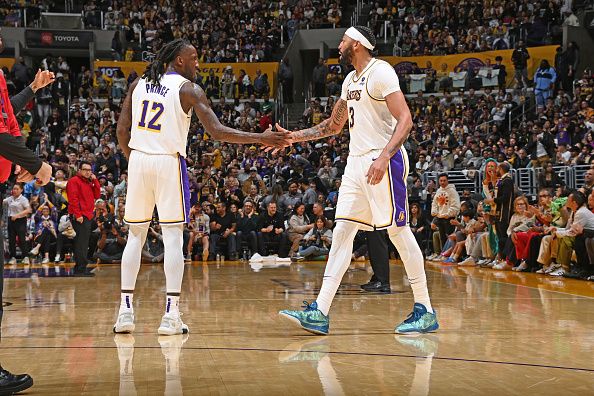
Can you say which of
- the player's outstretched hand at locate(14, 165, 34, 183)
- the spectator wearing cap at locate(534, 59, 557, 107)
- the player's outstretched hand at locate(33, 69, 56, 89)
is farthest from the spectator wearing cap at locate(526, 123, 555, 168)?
the player's outstretched hand at locate(14, 165, 34, 183)

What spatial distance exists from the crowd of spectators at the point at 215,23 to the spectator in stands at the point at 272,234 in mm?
12330

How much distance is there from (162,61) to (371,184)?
1.84 meters

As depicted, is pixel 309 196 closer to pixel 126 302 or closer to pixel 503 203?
pixel 503 203

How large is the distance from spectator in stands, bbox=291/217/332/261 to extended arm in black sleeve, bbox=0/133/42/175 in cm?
1248

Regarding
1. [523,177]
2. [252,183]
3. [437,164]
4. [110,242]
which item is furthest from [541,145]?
[110,242]

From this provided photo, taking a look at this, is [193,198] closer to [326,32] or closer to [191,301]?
[191,301]

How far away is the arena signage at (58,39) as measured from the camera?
2853 centimetres

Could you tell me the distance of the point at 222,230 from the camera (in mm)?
17281

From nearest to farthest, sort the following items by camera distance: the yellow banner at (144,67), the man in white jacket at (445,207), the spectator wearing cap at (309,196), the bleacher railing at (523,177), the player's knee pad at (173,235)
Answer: the player's knee pad at (173,235)
the man in white jacket at (445,207)
the bleacher railing at (523,177)
the spectator wearing cap at (309,196)
the yellow banner at (144,67)

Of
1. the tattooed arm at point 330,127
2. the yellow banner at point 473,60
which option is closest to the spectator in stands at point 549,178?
the yellow banner at point 473,60

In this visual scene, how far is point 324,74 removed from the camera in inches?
1053

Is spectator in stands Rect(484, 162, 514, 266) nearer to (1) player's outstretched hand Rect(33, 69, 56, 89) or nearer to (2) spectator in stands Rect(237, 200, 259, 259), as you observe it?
(2) spectator in stands Rect(237, 200, 259, 259)

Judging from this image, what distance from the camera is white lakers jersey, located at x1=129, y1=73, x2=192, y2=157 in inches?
238

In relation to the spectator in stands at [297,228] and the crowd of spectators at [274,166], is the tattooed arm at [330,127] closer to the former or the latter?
the crowd of spectators at [274,166]
